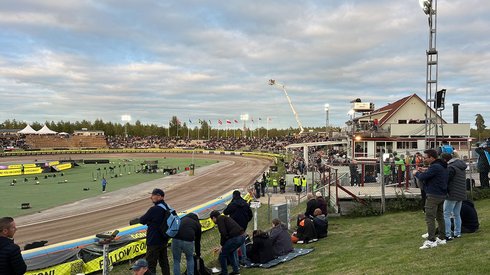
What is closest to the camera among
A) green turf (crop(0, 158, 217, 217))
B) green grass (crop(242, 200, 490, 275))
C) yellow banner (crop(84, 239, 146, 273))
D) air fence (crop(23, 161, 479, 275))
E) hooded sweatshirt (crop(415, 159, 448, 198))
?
green grass (crop(242, 200, 490, 275))

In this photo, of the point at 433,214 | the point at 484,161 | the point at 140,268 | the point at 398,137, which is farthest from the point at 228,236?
the point at 398,137

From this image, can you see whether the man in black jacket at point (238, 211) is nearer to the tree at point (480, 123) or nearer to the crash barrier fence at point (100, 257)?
the crash barrier fence at point (100, 257)

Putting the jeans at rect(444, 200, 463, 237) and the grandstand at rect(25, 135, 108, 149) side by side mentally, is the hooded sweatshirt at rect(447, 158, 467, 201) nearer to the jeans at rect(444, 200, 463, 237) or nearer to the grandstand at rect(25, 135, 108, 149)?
the jeans at rect(444, 200, 463, 237)

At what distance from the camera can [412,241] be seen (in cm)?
936

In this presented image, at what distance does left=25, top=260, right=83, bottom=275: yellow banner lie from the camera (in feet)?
33.8

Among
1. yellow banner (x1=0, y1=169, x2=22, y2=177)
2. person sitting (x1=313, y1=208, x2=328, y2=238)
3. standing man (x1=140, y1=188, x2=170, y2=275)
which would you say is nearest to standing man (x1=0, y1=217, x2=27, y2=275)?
standing man (x1=140, y1=188, x2=170, y2=275)

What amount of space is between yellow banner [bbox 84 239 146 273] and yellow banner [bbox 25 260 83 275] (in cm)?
23

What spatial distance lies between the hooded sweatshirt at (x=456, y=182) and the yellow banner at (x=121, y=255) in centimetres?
937

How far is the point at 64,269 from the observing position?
1078cm

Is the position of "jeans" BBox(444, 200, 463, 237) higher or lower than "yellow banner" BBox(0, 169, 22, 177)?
higher

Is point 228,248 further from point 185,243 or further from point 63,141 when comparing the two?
point 63,141

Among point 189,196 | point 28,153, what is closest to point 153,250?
point 189,196

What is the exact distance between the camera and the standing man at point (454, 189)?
8.28m

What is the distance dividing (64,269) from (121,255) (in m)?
1.99
